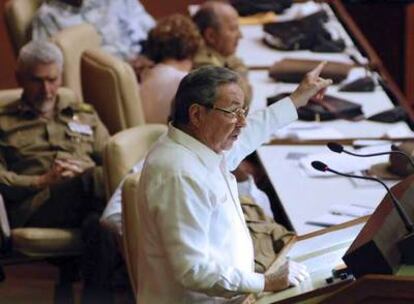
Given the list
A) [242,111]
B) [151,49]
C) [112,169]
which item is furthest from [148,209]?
[151,49]

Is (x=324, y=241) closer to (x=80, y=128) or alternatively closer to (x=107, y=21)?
(x=80, y=128)

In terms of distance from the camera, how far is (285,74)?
16.2 feet

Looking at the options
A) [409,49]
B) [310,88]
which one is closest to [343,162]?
[310,88]

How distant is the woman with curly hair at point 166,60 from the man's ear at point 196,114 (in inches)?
79.3

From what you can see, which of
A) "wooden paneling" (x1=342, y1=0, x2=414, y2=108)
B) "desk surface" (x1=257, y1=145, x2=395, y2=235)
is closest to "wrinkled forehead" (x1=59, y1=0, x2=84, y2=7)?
"wooden paneling" (x1=342, y1=0, x2=414, y2=108)

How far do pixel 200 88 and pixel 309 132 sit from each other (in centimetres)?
192

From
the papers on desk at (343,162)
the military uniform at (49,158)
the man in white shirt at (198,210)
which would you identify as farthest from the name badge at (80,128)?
the man in white shirt at (198,210)

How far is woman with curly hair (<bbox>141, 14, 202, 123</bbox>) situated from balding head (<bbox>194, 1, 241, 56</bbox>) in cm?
24

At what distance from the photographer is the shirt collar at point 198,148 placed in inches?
91.9

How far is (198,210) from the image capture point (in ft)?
7.42

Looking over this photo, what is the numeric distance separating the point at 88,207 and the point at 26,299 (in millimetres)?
653

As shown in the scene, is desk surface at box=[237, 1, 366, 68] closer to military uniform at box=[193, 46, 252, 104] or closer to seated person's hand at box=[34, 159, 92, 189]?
military uniform at box=[193, 46, 252, 104]

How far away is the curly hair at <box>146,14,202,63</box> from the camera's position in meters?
4.61

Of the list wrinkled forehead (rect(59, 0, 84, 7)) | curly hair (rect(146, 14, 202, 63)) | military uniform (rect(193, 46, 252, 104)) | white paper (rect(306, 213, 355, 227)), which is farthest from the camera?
wrinkled forehead (rect(59, 0, 84, 7))
